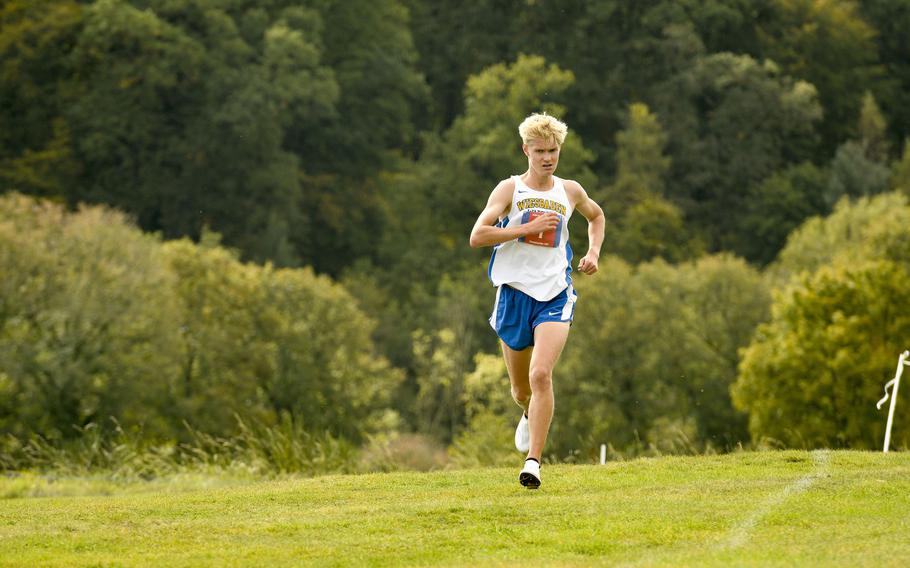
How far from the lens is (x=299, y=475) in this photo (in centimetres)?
1695

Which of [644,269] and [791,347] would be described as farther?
[644,269]

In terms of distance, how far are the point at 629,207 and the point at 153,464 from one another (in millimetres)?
61610

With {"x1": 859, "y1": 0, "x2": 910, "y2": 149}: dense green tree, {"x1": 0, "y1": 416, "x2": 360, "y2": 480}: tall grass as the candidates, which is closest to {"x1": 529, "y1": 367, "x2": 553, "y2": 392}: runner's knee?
{"x1": 0, "y1": 416, "x2": 360, "y2": 480}: tall grass

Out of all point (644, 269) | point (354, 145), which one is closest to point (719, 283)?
point (644, 269)

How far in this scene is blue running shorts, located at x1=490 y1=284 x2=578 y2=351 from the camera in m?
11.4

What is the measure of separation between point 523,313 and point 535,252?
0.39m

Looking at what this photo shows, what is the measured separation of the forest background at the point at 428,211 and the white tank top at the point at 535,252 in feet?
104

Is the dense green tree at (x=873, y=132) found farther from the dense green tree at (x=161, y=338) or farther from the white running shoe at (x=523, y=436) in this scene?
the white running shoe at (x=523, y=436)

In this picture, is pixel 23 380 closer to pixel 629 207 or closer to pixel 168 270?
pixel 168 270

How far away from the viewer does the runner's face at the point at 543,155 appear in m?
11.3

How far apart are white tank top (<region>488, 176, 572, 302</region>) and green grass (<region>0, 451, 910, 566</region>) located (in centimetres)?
127

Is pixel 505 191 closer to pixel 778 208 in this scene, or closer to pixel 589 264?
pixel 589 264

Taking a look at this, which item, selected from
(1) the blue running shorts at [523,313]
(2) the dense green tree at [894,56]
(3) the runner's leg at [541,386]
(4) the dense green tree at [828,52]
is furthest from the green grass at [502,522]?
(2) the dense green tree at [894,56]

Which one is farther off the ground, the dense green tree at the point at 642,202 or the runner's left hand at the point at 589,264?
the dense green tree at the point at 642,202
